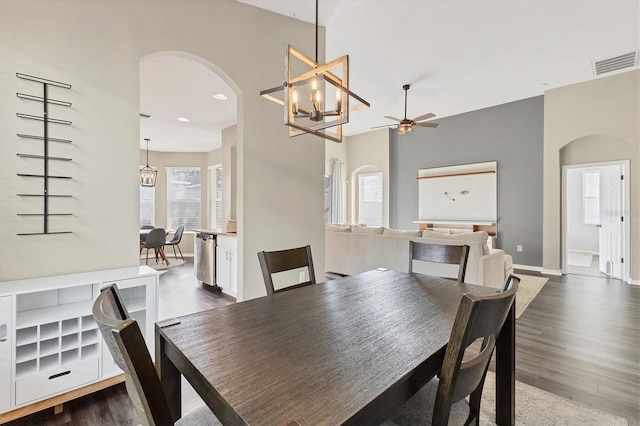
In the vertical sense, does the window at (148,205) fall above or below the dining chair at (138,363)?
above

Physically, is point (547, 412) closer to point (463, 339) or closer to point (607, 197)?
point (463, 339)

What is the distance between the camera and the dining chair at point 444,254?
76.8 inches

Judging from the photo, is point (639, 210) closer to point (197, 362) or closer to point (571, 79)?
point (571, 79)

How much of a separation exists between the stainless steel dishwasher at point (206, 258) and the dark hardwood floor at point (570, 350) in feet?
0.79

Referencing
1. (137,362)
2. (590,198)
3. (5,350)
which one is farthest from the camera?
(590,198)

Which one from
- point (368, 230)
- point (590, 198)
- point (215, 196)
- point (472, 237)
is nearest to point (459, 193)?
point (368, 230)

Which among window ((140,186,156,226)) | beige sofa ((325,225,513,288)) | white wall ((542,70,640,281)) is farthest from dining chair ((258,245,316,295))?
window ((140,186,156,226))

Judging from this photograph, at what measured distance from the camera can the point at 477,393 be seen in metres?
1.09

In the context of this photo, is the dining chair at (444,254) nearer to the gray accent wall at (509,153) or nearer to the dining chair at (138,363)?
the dining chair at (138,363)

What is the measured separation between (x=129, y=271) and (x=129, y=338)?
70.0 inches

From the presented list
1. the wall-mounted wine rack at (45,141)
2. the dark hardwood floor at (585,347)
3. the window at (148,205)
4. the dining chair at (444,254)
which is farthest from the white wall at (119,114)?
the window at (148,205)

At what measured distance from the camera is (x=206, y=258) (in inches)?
185

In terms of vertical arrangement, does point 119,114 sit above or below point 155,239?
above

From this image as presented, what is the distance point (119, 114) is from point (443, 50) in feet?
13.1
